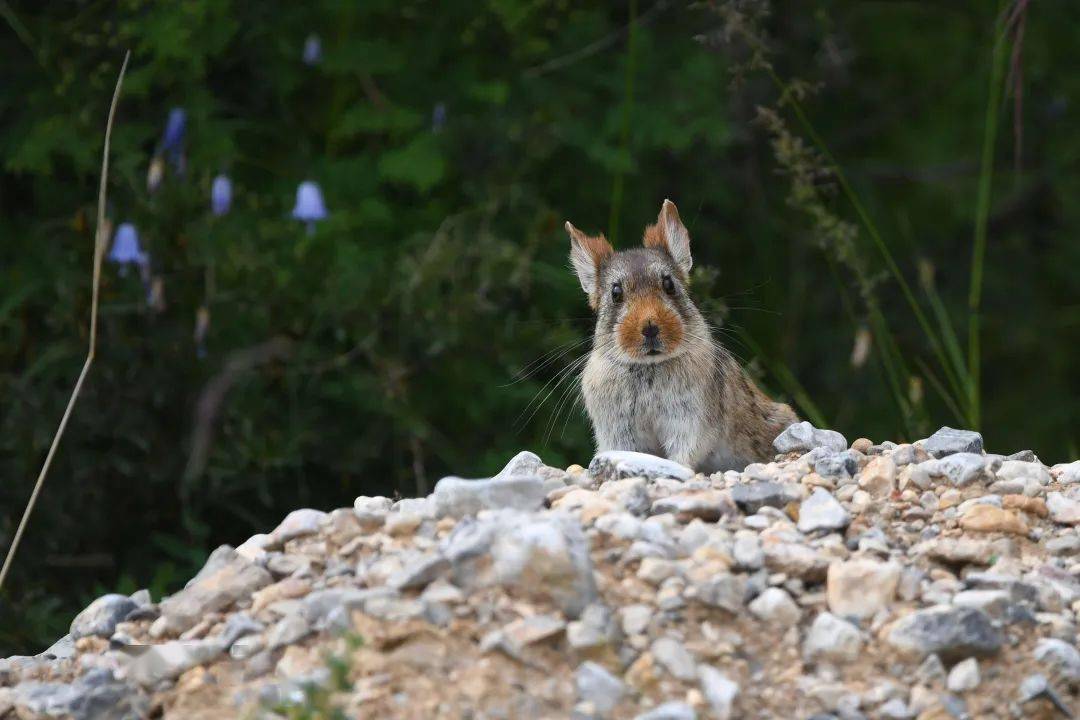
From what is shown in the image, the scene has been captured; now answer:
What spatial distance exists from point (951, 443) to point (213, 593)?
6.44ft

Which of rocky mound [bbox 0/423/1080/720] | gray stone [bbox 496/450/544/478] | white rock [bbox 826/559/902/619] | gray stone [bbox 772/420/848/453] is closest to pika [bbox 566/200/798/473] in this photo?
gray stone [bbox 772/420/848/453]

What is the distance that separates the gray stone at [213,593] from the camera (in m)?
3.46

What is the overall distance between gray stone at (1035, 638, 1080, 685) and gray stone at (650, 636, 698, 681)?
2.24ft

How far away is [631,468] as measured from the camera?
13.4 ft

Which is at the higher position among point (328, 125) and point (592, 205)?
point (328, 125)

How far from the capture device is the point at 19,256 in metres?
6.48

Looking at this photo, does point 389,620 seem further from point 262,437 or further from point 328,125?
point 328,125

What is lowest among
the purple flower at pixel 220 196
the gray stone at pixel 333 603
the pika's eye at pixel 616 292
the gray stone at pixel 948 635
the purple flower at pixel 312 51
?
the gray stone at pixel 948 635

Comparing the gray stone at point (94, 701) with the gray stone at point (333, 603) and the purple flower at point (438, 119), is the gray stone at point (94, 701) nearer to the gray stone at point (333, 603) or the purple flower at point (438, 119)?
the gray stone at point (333, 603)

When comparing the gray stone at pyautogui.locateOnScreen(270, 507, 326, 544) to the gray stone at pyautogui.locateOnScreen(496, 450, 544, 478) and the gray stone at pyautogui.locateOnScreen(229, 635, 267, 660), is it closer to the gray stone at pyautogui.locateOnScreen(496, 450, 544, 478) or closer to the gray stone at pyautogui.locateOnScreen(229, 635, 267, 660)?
the gray stone at pyautogui.locateOnScreen(229, 635, 267, 660)

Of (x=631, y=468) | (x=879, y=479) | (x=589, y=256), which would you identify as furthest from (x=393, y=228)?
(x=879, y=479)

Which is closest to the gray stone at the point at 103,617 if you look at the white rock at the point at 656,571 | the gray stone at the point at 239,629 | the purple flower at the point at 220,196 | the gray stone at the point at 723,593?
the gray stone at the point at 239,629

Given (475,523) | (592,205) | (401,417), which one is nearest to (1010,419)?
(592,205)

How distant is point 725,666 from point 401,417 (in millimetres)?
3185
